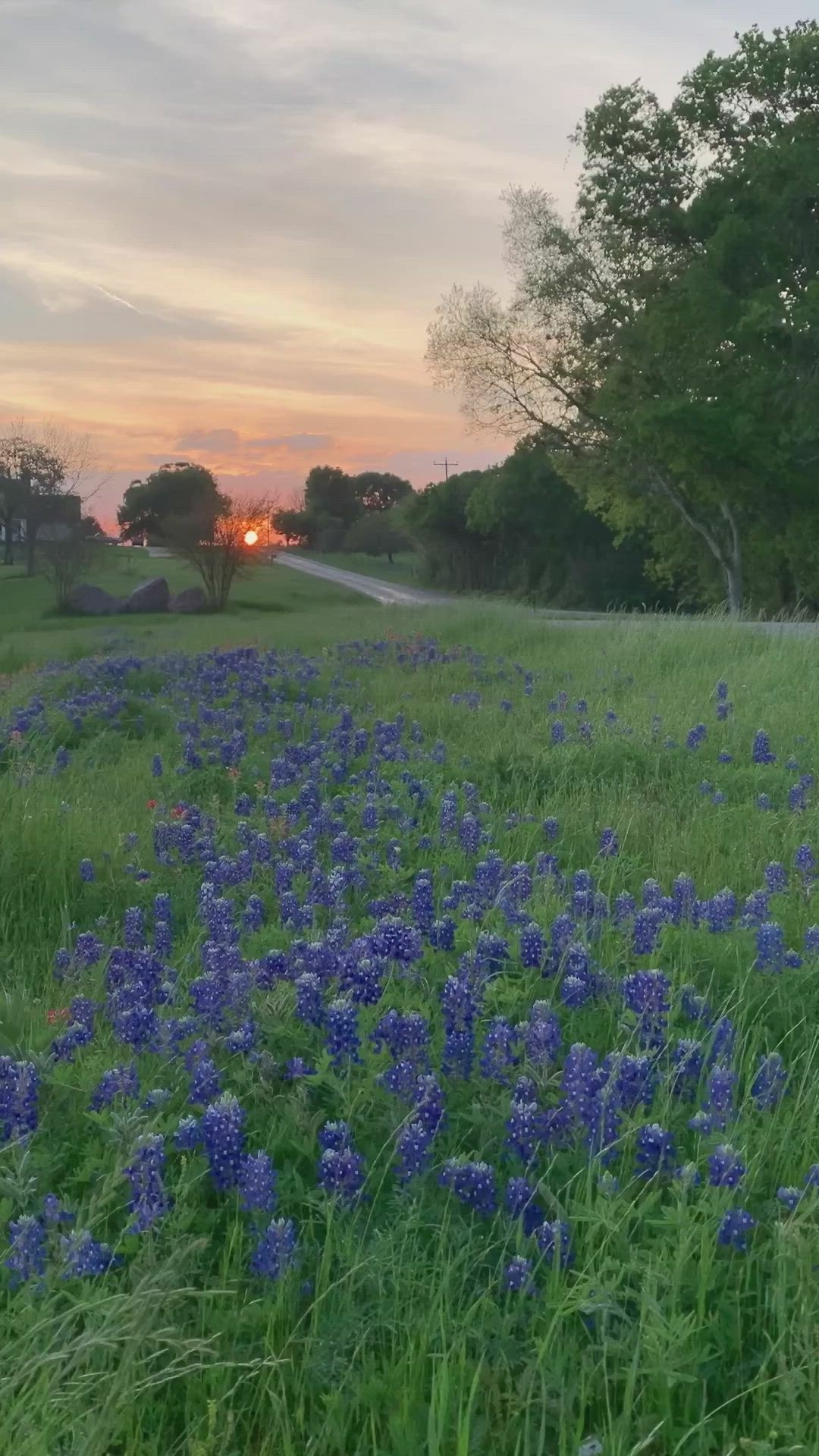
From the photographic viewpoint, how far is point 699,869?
484 cm

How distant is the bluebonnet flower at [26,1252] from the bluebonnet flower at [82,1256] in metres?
0.04

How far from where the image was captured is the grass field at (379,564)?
2366 inches

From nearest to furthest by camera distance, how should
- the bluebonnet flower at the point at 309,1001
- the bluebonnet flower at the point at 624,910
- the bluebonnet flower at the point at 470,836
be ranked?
the bluebonnet flower at the point at 309,1001, the bluebonnet flower at the point at 624,910, the bluebonnet flower at the point at 470,836

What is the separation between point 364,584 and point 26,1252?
5693 cm

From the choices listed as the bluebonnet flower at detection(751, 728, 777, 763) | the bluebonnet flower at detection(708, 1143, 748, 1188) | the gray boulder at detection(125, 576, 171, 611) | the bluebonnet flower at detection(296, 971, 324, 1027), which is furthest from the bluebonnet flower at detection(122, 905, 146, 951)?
the gray boulder at detection(125, 576, 171, 611)

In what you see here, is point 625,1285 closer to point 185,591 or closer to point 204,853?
point 204,853

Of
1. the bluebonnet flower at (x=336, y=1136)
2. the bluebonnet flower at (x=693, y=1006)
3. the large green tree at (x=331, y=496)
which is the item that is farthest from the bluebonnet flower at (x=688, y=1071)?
the large green tree at (x=331, y=496)

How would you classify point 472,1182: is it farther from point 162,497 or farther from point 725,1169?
point 162,497

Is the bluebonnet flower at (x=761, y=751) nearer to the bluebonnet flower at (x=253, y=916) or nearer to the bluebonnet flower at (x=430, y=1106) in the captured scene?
the bluebonnet flower at (x=253, y=916)

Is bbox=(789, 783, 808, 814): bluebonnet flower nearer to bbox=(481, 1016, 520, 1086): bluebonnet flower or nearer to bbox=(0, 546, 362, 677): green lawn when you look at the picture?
bbox=(481, 1016, 520, 1086): bluebonnet flower

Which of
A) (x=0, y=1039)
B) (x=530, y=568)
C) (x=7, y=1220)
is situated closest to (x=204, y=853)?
(x=0, y=1039)

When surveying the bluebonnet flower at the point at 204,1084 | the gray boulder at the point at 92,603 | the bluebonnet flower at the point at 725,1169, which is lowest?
the gray boulder at the point at 92,603

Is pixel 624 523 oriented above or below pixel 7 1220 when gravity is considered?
above

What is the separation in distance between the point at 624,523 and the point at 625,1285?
31.8 meters
